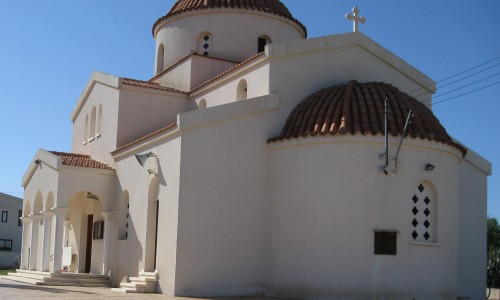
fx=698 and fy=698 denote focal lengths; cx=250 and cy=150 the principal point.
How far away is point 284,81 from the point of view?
2075 centimetres

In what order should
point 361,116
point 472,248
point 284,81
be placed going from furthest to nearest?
point 472,248 → point 284,81 → point 361,116

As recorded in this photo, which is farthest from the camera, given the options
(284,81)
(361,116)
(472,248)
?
(472,248)

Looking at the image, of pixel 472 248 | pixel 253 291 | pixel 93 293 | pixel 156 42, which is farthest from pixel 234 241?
pixel 156 42

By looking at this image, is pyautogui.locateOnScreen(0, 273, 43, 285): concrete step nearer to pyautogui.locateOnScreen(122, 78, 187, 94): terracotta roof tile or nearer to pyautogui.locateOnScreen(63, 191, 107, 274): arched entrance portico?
pyautogui.locateOnScreen(63, 191, 107, 274): arched entrance portico

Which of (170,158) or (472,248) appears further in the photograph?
(472,248)

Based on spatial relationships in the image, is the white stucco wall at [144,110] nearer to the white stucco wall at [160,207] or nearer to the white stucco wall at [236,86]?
the white stucco wall at [236,86]

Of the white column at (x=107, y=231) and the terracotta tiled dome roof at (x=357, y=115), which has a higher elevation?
the terracotta tiled dome roof at (x=357, y=115)

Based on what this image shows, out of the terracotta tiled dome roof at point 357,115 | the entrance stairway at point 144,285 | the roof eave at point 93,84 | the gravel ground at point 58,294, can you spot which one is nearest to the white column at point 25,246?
the roof eave at point 93,84

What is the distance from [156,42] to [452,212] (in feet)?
49.6

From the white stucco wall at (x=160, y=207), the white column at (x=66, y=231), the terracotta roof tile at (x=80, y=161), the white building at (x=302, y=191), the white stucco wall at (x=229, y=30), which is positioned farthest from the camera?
the white column at (x=66, y=231)

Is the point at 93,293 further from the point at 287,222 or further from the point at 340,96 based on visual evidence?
the point at 340,96

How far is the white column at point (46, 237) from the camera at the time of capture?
947 inches

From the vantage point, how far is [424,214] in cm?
1889

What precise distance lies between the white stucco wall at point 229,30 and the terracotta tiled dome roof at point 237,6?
17cm
